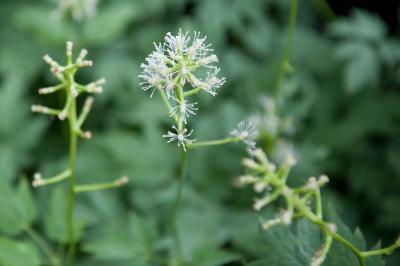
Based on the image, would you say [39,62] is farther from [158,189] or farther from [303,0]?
[303,0]

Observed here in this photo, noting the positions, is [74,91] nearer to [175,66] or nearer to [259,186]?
[175,66]

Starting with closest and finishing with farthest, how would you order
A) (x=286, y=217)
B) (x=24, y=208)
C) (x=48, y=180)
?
1. (x=286, y=217)
2. (x=48, y=180)
3. (x=24, y=208)

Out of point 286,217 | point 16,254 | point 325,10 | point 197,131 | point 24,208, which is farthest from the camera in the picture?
point 325,10

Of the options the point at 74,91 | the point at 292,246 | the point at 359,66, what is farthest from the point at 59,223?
the point at 359,66

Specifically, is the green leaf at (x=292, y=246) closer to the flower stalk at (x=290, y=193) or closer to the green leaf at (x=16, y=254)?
the flower stalk at (x=290, y=193)

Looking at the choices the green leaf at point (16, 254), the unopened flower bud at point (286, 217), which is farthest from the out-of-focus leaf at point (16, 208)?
the unopened flower bud at point (286, 217)

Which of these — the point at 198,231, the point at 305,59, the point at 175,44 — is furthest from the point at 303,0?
Result: the point at 175,44
